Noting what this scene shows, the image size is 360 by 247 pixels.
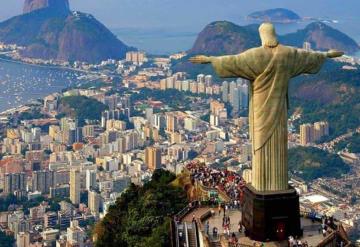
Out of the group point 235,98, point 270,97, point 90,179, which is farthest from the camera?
point 235,98

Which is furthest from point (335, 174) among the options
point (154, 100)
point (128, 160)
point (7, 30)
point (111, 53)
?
point (7, 30)

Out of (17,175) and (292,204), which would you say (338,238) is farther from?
(17,175)

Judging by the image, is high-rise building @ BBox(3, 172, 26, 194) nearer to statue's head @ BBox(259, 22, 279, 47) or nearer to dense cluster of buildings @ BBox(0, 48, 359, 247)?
dense cluster of buildings @ BBox(0, 48, 359, 247)

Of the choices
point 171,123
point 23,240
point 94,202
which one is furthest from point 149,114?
point 23,240

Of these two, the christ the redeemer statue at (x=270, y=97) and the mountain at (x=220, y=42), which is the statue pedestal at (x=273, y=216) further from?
the mountain at (x=220, y=42)

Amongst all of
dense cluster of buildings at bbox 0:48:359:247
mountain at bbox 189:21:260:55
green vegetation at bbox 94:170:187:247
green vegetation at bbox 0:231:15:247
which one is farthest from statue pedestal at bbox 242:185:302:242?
mountain at bbox 189:21:260:55

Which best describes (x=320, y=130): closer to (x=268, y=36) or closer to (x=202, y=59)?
(x=268, y=36)
